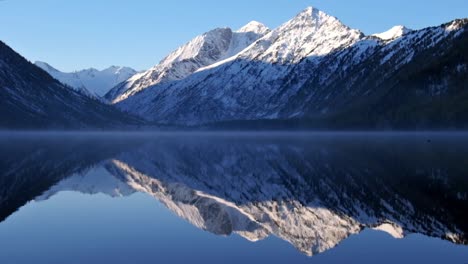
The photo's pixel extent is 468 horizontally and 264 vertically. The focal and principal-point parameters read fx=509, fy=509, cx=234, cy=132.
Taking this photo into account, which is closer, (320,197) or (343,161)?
(320,197)

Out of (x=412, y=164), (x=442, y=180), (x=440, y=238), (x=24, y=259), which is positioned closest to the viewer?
(x=24, y=259)

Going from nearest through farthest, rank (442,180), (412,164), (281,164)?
(442,180)
(412,164)
(281,164)

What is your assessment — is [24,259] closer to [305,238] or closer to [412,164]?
[305,238]

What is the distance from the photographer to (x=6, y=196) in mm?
41969

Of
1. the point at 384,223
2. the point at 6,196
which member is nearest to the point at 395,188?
the point at 384,223

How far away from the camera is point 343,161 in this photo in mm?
73438

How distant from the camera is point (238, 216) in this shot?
37.8m

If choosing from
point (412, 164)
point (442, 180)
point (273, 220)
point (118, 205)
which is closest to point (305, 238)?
point (273, 220)

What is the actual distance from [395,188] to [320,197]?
24.1ft

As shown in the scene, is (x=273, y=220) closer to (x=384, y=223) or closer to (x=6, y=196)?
(x=384, y=223)

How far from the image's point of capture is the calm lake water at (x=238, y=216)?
85.7ft

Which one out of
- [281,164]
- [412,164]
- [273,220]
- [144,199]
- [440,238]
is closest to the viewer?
[440,238]

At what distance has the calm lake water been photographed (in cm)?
2612

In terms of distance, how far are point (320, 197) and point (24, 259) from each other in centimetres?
2571
